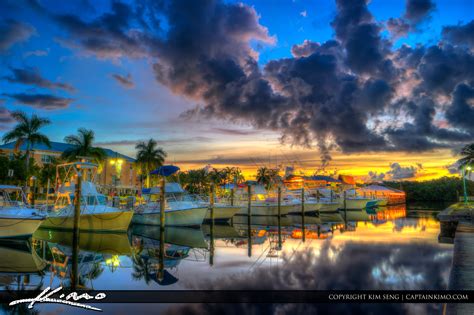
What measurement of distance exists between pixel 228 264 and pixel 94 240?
44.0 feet

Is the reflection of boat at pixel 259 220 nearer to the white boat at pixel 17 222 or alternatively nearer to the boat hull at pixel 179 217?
the boat hull at pixel 179 217

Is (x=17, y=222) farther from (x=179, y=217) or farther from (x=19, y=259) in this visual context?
(x=179, y=217)

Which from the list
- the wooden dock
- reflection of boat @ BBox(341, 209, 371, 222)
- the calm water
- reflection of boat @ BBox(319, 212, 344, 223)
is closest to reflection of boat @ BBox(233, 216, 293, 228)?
reflection of boat @ BBox(319, 212, 344, 223)

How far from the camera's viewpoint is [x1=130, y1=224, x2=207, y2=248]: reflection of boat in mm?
28875

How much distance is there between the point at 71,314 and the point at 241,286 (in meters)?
7.80

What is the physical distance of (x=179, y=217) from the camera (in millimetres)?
37344

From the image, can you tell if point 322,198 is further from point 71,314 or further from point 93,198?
point 71,314

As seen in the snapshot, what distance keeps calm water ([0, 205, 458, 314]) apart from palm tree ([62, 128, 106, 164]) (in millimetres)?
36216

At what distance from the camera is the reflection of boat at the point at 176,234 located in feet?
94.7

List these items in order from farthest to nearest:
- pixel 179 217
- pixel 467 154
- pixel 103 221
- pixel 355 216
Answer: pixel 467 154
pixel 355 216
pixel 179 217
pixel 103 221

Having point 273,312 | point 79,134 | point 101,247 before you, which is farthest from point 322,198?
point 273,312
